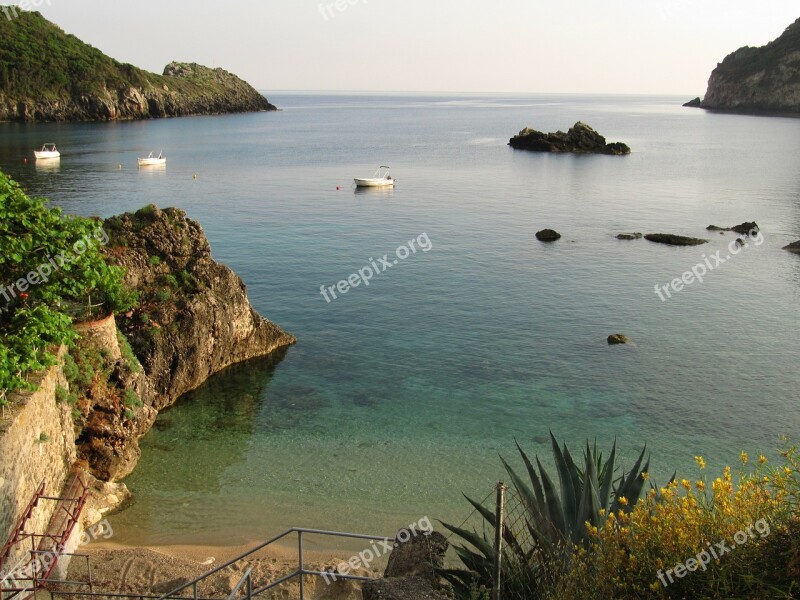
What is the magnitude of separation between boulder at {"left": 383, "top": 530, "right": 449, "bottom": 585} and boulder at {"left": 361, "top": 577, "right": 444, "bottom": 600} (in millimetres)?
442

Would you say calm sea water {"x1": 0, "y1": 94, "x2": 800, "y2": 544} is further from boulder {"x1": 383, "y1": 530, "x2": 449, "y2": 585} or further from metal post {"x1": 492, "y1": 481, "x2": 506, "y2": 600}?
metal post {"x1": 492, "y1": 481, "x2": 506, "y2": 600}

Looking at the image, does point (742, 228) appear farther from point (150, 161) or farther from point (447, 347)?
point (150, 161)

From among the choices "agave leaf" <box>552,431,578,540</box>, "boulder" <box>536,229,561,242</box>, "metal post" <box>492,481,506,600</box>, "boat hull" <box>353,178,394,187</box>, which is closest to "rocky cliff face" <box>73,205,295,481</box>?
"agave leaf" <box>552,431,578,540</box>

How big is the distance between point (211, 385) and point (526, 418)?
14.0 m

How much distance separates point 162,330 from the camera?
2983 cm

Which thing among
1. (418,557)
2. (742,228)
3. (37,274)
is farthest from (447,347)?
(742,228)

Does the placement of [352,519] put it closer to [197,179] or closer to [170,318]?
[170,318]

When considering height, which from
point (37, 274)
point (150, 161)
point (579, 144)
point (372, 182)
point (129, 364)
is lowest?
point (129, 364)

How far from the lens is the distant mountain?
15462 cm

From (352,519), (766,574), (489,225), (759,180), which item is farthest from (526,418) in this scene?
(759,180)

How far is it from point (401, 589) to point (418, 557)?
1238 millimetres

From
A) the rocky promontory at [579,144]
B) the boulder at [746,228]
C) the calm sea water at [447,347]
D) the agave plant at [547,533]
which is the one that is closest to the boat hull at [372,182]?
the calm sea water at [447,347]

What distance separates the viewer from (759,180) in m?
97.5

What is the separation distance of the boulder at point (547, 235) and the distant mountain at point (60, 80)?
133820 mm
